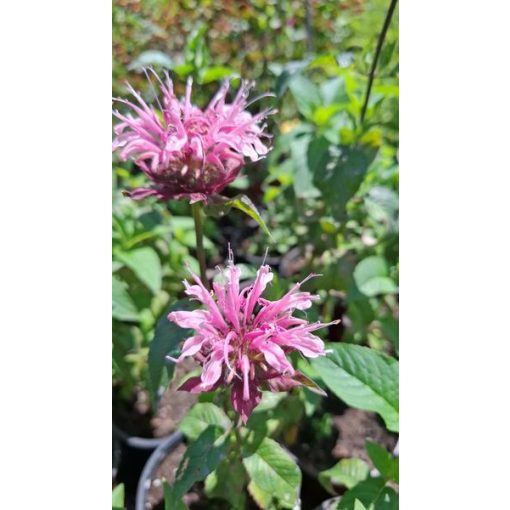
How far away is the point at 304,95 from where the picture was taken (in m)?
1.31

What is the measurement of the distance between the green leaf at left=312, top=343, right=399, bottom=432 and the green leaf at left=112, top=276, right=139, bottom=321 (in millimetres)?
384

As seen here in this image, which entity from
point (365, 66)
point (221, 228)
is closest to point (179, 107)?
point (365, 66)

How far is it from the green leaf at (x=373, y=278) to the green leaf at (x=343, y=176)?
0.12 metres

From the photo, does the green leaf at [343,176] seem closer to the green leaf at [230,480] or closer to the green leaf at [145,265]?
the green leaf at [145,265]

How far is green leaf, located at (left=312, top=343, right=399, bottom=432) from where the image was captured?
78 centimetres

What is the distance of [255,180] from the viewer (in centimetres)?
170

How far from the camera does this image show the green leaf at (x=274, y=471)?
0.76m

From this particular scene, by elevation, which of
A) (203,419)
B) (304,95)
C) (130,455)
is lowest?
(130,455)

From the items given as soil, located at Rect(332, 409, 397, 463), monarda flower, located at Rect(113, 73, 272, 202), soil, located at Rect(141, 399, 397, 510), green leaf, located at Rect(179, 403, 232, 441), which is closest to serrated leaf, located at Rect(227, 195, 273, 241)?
monarda flower, located at Rect(113, 73, 272, 202)

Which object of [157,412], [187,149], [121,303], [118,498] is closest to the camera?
[187,149]

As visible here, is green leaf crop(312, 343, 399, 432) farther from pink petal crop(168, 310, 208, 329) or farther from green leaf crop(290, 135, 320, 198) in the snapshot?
green leaf crop(290, 135, 320, 198)

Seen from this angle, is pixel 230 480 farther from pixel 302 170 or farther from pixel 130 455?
pixel 302 170

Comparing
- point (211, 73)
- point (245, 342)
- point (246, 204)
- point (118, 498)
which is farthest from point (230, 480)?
point (211, 73)

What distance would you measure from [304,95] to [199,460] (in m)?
0.85
